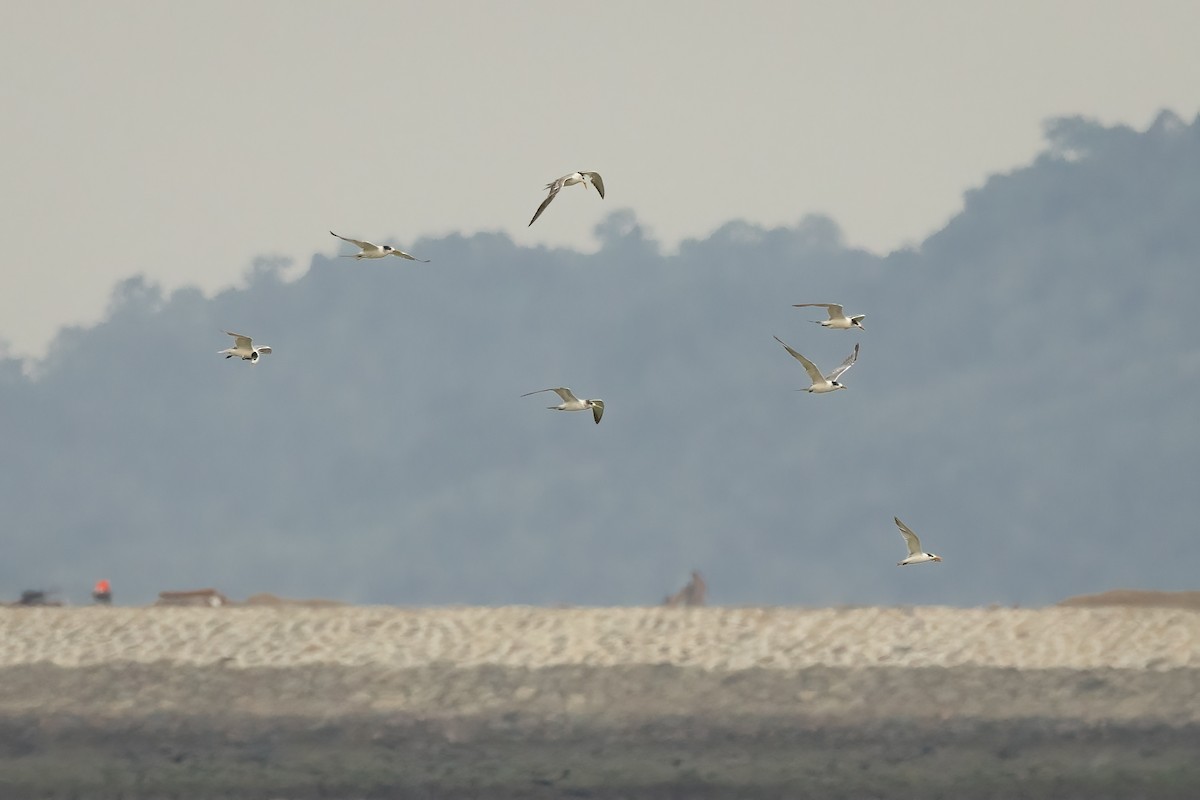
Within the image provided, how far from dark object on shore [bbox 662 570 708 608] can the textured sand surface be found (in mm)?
3429

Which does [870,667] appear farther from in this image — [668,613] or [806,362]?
[806,362]

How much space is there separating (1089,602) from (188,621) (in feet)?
47.5

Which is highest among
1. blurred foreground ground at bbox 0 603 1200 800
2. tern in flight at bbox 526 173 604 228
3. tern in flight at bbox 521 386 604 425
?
tern in flight at bbox 526 173 604 228

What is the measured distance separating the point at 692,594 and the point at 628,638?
453 cm

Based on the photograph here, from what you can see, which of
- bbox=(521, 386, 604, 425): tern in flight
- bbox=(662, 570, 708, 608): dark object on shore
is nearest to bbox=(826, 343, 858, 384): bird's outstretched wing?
bbox=(521, 386, 604, 425): tern in flight

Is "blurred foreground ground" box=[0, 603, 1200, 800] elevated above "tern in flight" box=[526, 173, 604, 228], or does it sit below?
below

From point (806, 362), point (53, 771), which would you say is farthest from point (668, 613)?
point (53, 771)

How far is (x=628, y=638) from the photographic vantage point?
26031 mm

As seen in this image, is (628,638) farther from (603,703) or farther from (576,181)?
(576,181)

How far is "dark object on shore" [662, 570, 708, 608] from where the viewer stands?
30.3m

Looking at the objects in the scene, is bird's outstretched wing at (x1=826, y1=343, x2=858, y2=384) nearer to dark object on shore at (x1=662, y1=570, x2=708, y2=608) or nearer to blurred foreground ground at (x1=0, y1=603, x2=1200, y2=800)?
blurred foreground ground at (x1=0, y1=603, x2=1200, y2=800)

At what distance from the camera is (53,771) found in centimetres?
2252

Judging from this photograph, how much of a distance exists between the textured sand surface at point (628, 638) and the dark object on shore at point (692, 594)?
11.3 ft

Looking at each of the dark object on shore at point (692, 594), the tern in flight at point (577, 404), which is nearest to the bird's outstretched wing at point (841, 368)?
the tern in flight at point (577, 404)
